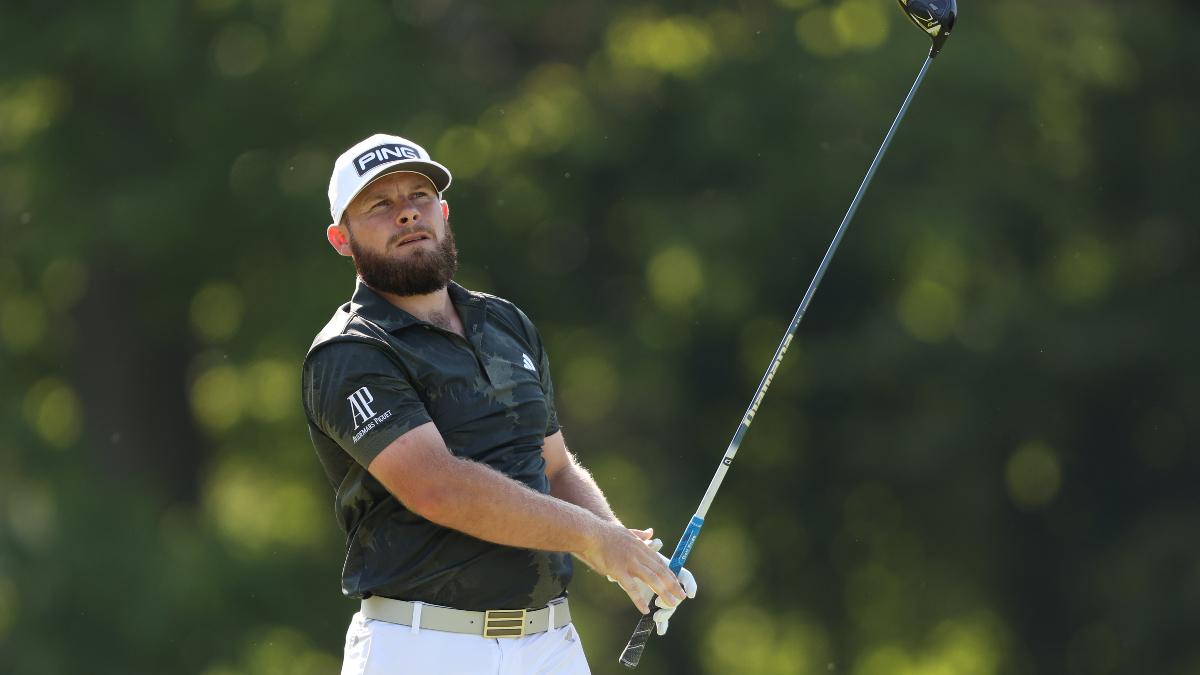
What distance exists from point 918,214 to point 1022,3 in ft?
6.84

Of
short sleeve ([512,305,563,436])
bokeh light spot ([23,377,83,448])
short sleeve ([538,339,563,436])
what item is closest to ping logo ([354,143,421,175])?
short sleeve ([512,305,563,436])

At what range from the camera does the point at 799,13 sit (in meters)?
10.7

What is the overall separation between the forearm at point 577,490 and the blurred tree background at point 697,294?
6.45 meters

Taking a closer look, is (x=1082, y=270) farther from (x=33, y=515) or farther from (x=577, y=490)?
(x=33, y=515)

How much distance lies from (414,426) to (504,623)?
54cm

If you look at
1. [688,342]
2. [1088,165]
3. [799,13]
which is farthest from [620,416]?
[1088,165]

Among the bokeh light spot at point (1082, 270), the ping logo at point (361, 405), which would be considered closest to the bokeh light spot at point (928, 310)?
the bokeh light spot at point (1082, 270)

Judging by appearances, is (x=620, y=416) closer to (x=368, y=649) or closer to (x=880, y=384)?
(x=880, y=384)

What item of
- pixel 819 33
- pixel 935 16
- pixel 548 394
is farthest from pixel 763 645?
pixel 548 394

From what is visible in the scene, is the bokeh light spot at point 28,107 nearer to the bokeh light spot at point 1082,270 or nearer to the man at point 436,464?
the bokeh light spot at point 1082,270

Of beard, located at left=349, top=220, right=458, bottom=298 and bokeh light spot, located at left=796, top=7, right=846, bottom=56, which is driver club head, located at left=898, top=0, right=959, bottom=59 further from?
bokeh light spot, located at left=796, top=7, right=846, bottom=56

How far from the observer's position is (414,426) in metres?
2.88

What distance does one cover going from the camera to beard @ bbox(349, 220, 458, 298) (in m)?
3.22

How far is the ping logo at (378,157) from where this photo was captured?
3256mm
